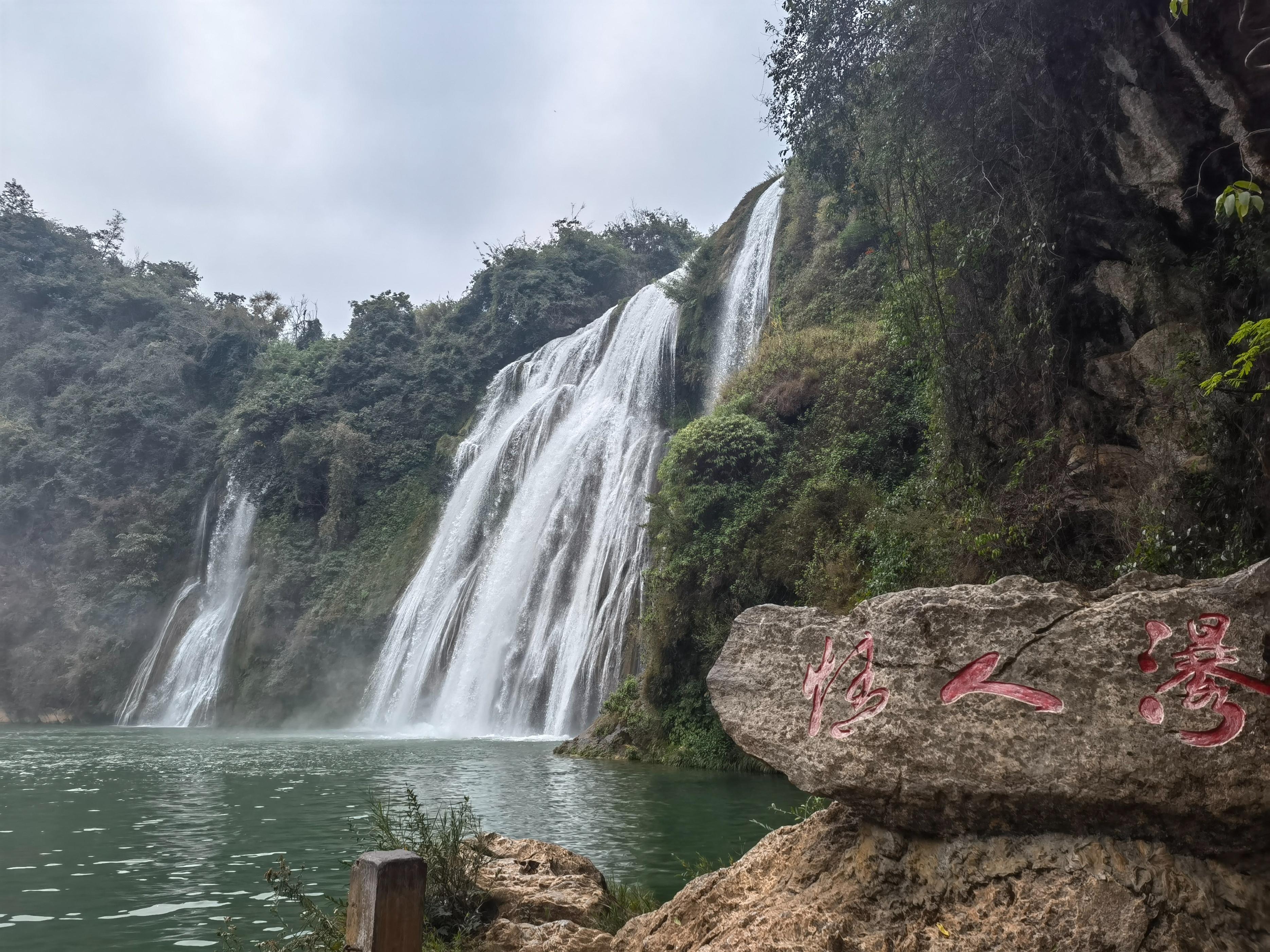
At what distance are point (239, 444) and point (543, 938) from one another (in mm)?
27282

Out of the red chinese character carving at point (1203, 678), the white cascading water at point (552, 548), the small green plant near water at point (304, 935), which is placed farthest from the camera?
the white cascading water at point (552, 548)

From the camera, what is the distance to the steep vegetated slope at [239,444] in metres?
24.5

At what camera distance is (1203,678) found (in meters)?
2.80

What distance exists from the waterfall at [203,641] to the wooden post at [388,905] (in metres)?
23.0

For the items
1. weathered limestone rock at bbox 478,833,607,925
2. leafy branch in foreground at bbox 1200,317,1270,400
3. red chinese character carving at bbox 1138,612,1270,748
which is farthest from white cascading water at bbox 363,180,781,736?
red chinese character carving at bbox 1138,612,1270,748

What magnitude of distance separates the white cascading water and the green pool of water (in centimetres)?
251

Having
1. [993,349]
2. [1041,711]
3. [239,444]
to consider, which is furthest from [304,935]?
[239,444]

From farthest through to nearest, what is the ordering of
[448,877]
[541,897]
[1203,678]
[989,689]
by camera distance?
[541,897]
[448,877]
[989,689]
[1203,678]

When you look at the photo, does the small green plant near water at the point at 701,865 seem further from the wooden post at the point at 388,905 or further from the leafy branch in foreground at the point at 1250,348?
the leafy branch in foreground at the point at 1250,348

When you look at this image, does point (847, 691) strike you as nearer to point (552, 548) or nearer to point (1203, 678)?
point (1203, 678)

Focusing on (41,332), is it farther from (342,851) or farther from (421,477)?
(342,851)

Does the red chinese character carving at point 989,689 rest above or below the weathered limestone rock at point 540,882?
above

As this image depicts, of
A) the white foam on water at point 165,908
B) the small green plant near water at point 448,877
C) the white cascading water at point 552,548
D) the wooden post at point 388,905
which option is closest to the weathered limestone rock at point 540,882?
the small green plant near water at point 448,877

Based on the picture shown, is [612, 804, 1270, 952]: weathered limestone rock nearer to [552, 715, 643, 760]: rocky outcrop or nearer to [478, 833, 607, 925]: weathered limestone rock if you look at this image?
[478, 833, 607, 925]: weathered limestone rock
